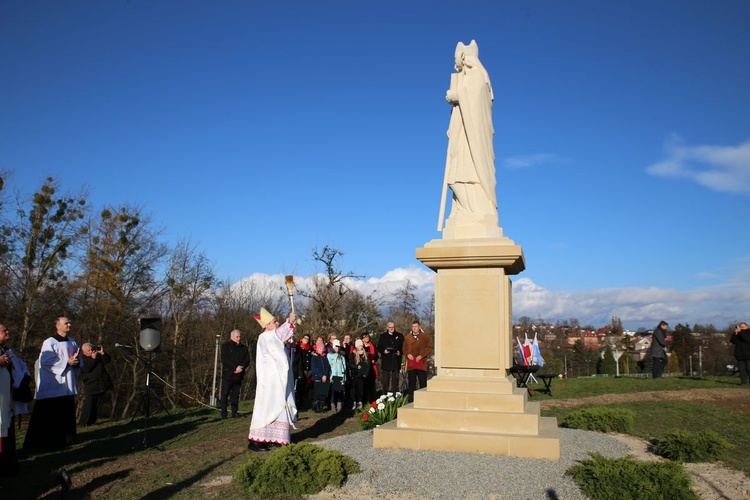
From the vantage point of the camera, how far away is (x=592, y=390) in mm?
15562

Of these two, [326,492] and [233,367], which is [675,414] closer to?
[326,492]

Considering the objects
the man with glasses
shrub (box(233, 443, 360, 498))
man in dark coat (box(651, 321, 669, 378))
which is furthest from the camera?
man in dark coat (box(651, 321, 669, 378))

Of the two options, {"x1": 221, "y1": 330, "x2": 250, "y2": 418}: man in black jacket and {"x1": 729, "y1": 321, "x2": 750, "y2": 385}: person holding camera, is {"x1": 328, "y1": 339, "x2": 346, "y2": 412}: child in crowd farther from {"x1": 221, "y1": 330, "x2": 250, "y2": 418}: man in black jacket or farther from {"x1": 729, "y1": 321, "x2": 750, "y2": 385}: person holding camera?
{"x1": 729, "y1": 321, "x2": 750, "y2": 385}: person holding camera

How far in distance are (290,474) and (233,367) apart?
21.9ft

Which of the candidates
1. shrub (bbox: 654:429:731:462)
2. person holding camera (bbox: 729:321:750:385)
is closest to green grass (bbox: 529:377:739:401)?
person holding camera (bbox: 729:321:750:385)

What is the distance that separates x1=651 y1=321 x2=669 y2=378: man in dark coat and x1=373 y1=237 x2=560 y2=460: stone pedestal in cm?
1187

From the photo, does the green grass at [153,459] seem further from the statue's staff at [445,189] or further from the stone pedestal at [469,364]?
the statue's staff at [445,189]

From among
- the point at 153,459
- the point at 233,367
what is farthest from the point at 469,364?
the point at 233,367

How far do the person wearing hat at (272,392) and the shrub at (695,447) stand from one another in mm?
4925

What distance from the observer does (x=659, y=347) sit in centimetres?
1830

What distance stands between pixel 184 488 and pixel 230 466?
1.05m

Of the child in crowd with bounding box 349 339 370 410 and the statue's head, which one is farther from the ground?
the statue's head

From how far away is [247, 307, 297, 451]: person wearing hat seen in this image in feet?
26.5

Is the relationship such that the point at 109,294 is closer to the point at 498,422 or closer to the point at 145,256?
the point at 145,256
